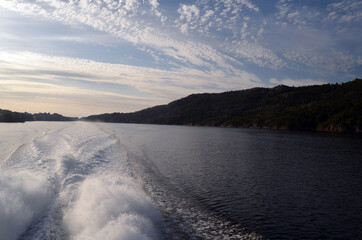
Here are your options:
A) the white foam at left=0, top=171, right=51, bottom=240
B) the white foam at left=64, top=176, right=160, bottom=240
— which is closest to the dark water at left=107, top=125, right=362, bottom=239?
the white foam at left=64, top=176, right=160, bottom=240

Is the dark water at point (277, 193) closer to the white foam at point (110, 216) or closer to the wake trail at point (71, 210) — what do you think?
the white foam at point (110, 216)

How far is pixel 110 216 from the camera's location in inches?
493

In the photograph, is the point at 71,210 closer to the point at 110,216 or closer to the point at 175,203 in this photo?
the point at 110,216

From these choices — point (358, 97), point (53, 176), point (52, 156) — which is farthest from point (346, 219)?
point (358, 97)

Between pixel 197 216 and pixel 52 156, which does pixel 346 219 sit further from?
pixel 52 156

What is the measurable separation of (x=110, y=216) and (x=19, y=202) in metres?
5.28

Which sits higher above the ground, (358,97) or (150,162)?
(358,97)

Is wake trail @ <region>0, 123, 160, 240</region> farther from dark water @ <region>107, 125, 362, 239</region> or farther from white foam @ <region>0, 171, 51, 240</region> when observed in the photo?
dark water @ <region>107, 125, 362, 239</region>

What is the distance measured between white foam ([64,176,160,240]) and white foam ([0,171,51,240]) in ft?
6.00

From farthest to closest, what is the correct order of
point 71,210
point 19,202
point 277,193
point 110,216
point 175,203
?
1. point 277,193
2. point 175,203
3. point 71,210
4. point 19,202
5. point 110,216

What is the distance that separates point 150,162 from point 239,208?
18698 mm

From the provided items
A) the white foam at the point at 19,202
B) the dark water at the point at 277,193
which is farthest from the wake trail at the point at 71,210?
the dark water at the point at 277,193

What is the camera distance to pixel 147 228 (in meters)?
12.1

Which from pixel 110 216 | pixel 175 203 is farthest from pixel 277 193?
pixel 110 216
